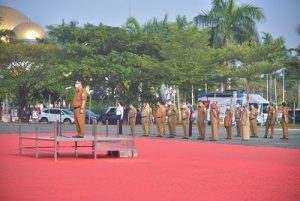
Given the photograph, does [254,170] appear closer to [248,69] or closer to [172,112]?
[172,112]

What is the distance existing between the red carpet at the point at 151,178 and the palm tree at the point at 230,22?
121ft

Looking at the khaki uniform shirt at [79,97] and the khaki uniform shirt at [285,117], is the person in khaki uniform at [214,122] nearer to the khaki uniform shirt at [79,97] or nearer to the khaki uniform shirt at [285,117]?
the khaki uniform shirt at [285,117]

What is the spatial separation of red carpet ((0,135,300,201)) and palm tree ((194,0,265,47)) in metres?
36.9

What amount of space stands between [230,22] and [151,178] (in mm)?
43638

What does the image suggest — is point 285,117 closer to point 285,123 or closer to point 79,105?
point 285,123

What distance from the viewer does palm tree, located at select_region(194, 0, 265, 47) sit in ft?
178

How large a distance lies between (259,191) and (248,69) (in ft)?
136

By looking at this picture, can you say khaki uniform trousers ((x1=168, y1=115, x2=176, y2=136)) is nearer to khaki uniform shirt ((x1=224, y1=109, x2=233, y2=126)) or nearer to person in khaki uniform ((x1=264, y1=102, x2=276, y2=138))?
khaki uniform shirt ((x1=224, y1=109, x2=233, y2=126))

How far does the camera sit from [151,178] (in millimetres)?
12320

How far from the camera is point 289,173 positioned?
44.3 ft

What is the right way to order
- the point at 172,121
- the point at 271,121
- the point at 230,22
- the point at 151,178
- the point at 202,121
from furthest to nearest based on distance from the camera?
the point at 230,22 < the point at 172,121 < the point at 271,121 < the point at 202,121 < the point at 151,178

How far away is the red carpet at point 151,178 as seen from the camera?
9.91 m

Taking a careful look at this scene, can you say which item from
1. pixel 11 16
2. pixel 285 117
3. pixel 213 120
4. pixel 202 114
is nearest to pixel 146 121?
pixel 202 114

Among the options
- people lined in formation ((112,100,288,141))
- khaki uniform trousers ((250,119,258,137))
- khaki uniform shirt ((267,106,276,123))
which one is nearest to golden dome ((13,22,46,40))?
people lined in formation ((112,100,288,141))
